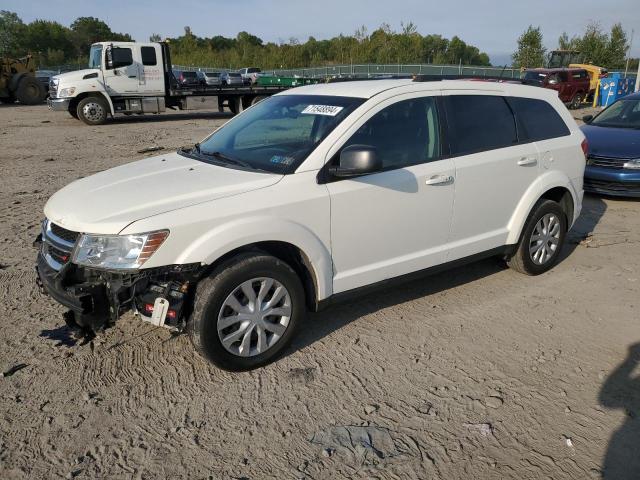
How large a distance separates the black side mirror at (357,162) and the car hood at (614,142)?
563 centimetres

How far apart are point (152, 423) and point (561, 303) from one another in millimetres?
3358

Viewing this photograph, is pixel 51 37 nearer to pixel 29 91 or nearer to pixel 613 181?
pixel 29 91

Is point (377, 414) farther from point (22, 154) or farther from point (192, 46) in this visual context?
point (192, 46)

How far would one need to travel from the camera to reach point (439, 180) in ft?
13.0

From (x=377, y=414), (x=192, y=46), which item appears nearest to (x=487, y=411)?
(x=377, y=414)

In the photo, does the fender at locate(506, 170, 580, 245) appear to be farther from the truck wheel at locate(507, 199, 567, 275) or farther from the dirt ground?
the dirt ground

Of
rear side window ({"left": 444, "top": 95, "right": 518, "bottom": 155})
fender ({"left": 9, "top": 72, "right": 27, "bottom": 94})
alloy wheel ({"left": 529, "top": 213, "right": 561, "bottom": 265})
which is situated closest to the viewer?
rear side window ({"left": 444, "top": 95, "right": 518, "bottom": 155})

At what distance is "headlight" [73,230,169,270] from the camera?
2969 mm

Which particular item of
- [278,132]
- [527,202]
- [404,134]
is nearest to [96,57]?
[278,132]

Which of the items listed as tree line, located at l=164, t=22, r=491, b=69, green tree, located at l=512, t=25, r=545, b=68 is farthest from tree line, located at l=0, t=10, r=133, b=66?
green tree, located at l=512, t=25, r=545, b=68

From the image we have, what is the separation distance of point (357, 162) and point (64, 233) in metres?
1.88

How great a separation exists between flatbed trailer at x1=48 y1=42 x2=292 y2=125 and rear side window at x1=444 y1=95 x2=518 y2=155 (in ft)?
52.1

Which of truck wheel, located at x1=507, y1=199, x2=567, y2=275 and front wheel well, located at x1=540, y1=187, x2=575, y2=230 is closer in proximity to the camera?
truck wheel, located at x1=507, y1=199, x2=567, y2=275

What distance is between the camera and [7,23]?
67625mm
